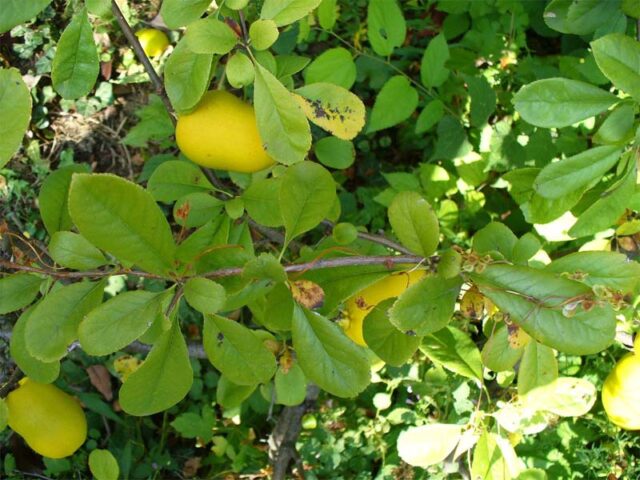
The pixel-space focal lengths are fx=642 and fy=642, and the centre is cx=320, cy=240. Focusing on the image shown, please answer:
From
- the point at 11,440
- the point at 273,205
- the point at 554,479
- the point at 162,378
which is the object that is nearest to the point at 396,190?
the point at 273,205

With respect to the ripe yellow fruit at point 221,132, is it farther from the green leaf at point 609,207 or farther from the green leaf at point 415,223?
the green leaf at point 609,207

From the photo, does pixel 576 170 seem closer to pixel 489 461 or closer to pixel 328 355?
pixel 328 355

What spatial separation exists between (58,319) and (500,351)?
72cm

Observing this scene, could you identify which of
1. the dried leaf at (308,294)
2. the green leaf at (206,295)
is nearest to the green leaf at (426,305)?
the dried leaf at (308,294)

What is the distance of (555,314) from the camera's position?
2.83 feet

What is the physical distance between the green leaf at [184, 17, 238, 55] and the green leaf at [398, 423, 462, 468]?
979 millimetres

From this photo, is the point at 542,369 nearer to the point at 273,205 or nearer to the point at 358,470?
the point at 273,205

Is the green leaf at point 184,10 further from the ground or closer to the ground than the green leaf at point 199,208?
further from the ground

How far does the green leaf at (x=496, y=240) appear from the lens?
112 centimetres

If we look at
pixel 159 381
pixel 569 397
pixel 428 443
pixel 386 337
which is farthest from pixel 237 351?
pixel 569 397

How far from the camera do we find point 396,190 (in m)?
1.92

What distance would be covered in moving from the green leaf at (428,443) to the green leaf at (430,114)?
83cm

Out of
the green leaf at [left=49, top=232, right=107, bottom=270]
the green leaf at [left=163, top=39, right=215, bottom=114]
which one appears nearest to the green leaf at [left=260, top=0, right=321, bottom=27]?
the green leaf at [left=163, top=39, right=215, bottom=114]

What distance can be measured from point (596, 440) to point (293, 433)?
2.99 ft
